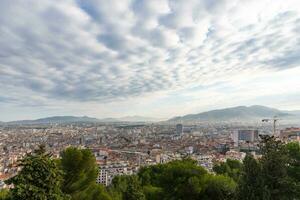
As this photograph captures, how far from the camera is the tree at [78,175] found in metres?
9.92

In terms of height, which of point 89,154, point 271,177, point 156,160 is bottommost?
point 156,160

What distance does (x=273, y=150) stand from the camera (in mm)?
10492

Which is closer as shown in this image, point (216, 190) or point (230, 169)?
point (216, 190)

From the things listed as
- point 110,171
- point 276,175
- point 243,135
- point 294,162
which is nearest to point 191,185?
point 276,175

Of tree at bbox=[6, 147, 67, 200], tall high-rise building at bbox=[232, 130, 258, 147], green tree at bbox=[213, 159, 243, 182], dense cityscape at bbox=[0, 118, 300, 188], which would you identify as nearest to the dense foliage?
tree at bbox=[6, 147, 67, 200]

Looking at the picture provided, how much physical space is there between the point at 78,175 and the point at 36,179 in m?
3.49

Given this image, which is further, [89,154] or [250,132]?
[250,132]

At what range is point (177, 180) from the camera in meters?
13.8

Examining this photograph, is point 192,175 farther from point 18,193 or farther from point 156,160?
point 156,160

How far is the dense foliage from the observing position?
6.68 metres

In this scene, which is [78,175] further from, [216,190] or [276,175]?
[276,175]

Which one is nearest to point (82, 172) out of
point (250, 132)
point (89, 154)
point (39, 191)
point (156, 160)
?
point (89, 154)

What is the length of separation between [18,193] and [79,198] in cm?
376

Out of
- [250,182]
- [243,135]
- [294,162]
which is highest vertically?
[294,162]
